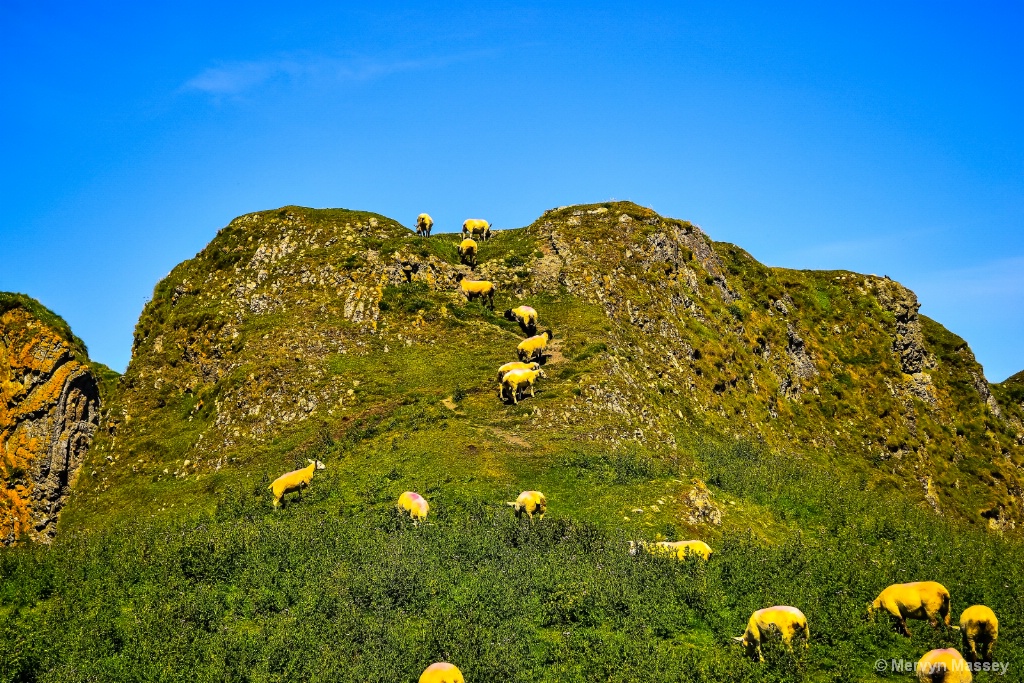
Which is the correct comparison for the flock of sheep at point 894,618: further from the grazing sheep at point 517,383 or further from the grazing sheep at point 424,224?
the grazing sheep at point 424,224

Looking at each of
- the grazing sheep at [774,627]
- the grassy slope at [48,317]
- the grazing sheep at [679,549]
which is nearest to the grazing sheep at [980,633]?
the grazing sheep at [774,627]

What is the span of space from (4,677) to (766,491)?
2832 cm

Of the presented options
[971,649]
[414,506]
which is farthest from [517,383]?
[971,649]

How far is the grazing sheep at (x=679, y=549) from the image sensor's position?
74.9 ft

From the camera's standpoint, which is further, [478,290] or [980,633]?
[478,290]

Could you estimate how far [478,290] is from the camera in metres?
45.3

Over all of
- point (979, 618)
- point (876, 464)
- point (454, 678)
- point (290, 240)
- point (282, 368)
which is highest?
point (290, 240)

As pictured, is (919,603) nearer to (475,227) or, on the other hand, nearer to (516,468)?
(516,468)

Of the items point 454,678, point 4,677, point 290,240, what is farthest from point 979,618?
point 290,240

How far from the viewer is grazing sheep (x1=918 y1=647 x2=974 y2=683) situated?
16.0 meters

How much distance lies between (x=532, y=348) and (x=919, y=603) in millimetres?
23329

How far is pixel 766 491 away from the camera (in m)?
31.8

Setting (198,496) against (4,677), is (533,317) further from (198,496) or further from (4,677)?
(4,677)

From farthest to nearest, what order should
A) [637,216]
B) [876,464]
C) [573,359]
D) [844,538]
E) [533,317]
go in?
[637,216], [876,464], [533,317], [573,359], [844,538]
